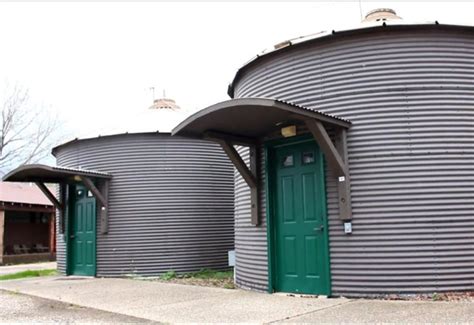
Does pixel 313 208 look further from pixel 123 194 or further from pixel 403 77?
pixel 123 194

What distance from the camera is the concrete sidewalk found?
5579 millimetres

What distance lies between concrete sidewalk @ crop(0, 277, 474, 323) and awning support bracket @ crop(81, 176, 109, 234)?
7.25 ft

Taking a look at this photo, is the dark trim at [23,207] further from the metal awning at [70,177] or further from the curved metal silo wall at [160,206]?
the curved metal silo wall at [160,206]

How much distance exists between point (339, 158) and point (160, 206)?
5604mm

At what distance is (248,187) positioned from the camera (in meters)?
8.38

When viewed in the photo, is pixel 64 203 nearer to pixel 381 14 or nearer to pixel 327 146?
pixel 327 146

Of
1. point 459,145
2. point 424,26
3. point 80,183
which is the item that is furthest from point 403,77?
point 80,183

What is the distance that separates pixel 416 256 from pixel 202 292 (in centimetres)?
349

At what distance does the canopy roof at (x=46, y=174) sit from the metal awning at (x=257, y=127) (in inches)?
169

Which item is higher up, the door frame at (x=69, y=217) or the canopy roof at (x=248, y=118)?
the canopy roof at (x=248, y=118)

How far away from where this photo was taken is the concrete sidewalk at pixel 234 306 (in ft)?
18.3

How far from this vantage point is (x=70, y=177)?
1198cm

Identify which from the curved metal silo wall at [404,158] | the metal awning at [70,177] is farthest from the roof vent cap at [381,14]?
the metal awning at [70,177]

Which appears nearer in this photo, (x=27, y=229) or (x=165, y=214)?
(x=165, y=214)
